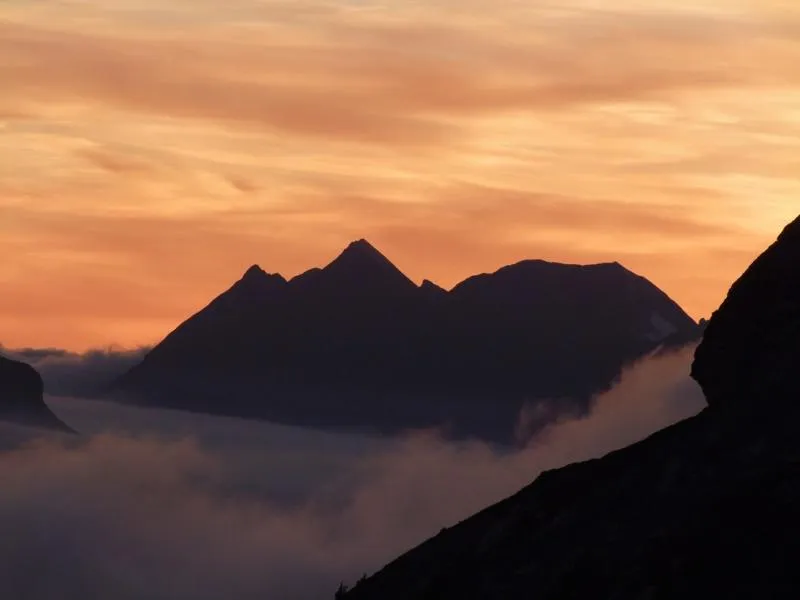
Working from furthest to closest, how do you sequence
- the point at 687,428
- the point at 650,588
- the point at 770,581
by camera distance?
the point at 687,428, the point at 650,588, the point at 770,581

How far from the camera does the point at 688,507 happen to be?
74562 mm

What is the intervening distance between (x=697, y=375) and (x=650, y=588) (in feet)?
78.8

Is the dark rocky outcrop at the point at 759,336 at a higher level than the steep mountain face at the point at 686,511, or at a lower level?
higher

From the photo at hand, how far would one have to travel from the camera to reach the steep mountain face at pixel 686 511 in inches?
2687

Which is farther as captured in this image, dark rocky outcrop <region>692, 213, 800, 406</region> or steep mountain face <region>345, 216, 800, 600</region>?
dark rocky outcrop <region>692, 213, 800, 406</region>

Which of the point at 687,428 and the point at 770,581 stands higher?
the point at 687,428

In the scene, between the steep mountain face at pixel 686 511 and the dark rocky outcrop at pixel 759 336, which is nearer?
the steep mountain face at pixel 686 511

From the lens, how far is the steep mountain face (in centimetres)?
6825

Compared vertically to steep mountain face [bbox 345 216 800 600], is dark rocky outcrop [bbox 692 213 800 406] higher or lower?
higher

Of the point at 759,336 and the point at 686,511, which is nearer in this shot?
the point at 686,511

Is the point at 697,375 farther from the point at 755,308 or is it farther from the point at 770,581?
the point at 770,581

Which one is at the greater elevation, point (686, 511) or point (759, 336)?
point (759, 336)

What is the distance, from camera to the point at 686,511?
244 ft

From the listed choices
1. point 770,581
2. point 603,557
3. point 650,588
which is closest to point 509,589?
point 603,557
